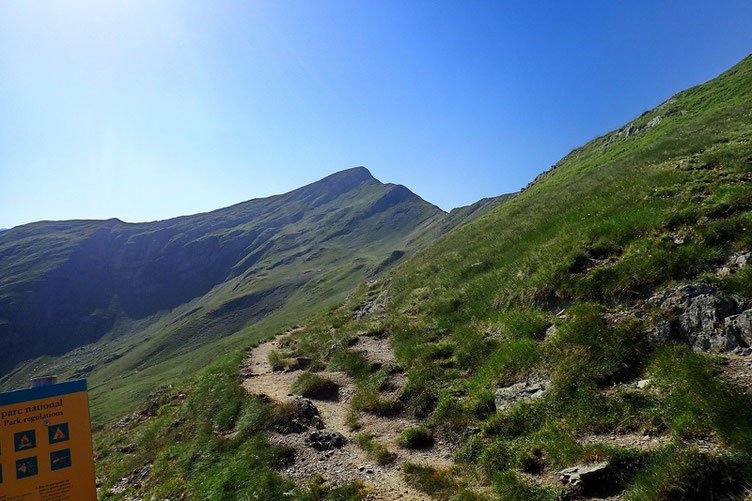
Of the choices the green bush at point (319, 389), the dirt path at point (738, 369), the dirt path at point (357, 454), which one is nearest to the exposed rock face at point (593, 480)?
the dirt path at point (738, 369)

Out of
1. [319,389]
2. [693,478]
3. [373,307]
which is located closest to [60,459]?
[319,389]

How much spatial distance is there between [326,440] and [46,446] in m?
7.53

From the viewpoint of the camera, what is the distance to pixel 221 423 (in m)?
15.6

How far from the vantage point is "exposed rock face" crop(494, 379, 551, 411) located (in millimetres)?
10071

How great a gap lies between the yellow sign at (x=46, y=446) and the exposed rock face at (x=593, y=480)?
11204 millimetres

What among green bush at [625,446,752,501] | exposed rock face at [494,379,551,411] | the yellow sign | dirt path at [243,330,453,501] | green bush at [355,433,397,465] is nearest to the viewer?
→ green bush at [625,446,752,501]

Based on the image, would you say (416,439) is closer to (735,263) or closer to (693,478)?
(693,478)

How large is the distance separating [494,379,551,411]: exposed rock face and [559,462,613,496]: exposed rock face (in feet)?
8.80

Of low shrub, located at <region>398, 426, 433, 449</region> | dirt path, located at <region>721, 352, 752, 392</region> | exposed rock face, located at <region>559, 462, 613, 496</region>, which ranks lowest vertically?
low shrub, located at <region>398, 426, 433, 449</region>

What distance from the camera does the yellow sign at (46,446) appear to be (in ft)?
27.5

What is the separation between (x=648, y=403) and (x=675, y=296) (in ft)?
12.0

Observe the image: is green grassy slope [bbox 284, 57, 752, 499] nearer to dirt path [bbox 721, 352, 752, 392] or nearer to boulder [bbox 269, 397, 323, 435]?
dirt path [bbox 721, 352, 752, 392]

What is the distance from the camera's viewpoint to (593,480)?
709 cm

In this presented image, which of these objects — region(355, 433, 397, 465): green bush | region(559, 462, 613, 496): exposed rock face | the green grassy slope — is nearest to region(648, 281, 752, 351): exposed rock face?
the green grassy slope
